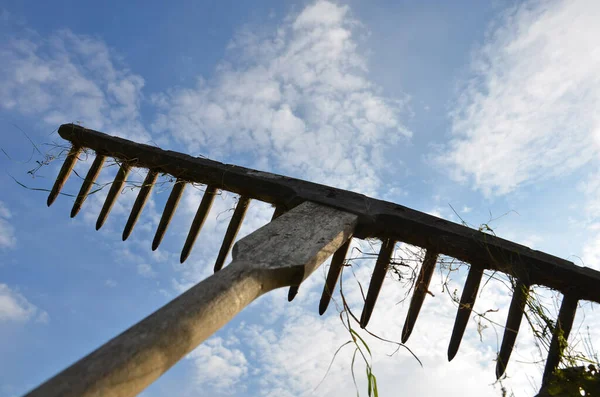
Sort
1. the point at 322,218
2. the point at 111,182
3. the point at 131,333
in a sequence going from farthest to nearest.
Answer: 1. the point at 111,182
2. the point at 322,218
3. the point at 131,333

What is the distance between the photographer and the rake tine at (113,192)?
3598mm

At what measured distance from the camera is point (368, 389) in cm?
198

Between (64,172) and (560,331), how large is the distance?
12.6 feet

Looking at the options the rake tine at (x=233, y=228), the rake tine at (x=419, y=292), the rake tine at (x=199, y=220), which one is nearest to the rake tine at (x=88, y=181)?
the rake tine at (x=199, y=220)

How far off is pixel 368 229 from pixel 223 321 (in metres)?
1.48

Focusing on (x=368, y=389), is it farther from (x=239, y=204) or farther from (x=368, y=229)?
(x=239, y=204)

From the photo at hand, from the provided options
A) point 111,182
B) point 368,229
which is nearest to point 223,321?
point 368,229

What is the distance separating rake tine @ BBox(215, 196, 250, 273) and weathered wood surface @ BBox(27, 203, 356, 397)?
1.00 meters

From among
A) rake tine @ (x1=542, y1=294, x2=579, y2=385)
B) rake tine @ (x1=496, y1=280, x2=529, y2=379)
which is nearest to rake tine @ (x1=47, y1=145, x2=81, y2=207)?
rake tine @ (x1=496, y1=280, x2=529, y2=379)

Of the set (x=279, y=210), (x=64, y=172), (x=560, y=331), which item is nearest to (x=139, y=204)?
(x=64, y=172)

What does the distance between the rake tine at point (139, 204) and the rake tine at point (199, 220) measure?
451 mm

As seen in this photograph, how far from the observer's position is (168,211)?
3551 mm

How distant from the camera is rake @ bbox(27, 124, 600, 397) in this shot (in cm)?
125

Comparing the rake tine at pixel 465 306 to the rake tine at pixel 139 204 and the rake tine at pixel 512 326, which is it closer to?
the rake tine at pixel 512 326
